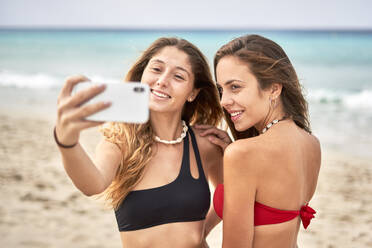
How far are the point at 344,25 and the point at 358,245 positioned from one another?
1132 inches

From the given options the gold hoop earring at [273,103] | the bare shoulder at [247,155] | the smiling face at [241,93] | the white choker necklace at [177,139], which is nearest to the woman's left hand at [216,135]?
the white choker necklace at [177,139]

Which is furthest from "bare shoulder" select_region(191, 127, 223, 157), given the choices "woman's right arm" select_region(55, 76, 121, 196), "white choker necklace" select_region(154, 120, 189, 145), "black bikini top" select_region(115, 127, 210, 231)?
"woman's right arm" select_region(55, 76, 121, 196)

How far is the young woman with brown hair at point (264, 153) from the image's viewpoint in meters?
2.33

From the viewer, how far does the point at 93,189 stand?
1.99 m

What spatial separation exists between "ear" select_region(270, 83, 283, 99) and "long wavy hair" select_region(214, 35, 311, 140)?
0.03m

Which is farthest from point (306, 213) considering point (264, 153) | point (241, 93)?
point (241, 93)

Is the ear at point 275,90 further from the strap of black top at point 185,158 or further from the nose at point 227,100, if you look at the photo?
the strap of black top at point 185,158

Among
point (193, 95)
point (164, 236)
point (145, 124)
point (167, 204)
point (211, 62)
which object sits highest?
point (193, 95)

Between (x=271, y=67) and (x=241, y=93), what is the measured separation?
0.25 m

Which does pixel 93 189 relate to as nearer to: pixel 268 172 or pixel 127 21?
pixel 268 172

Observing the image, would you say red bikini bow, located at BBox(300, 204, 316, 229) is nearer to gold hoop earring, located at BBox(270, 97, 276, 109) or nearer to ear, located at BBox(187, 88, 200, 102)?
gold hoop earring, located at BBox(270, 97, 276, 109)

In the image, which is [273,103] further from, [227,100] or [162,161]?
[162,161]

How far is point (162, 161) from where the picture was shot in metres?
2.83

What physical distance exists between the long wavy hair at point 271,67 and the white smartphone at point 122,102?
1.08 meters
